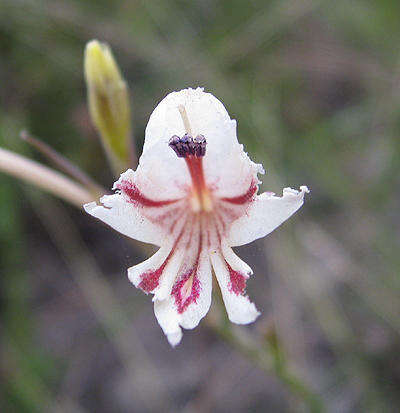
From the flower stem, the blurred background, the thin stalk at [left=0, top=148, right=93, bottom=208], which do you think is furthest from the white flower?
the blurred background

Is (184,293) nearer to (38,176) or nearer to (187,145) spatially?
(187,145)

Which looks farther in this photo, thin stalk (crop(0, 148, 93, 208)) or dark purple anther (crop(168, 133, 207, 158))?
thin stalk (crop(0, 148, 93, 208))

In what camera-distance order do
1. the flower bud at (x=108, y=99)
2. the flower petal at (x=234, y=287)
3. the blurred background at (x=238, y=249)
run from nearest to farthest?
the flower petal at (x=234, y=287)
the flower bud at (x=108, y=99)
the blurred background at (x=238, y=249)

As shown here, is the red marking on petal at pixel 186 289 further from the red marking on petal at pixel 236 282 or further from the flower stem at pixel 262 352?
the flower stem at pixel 262 352

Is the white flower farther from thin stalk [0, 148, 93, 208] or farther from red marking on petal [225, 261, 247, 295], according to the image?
thin stalk [0, 148, 93, 208]

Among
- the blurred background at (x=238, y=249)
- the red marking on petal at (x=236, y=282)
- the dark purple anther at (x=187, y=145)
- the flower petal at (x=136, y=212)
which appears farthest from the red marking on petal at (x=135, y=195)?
the blurred background at (x=238, y=249)

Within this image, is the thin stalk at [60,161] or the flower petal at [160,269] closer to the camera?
the flower petal at [160,269]
